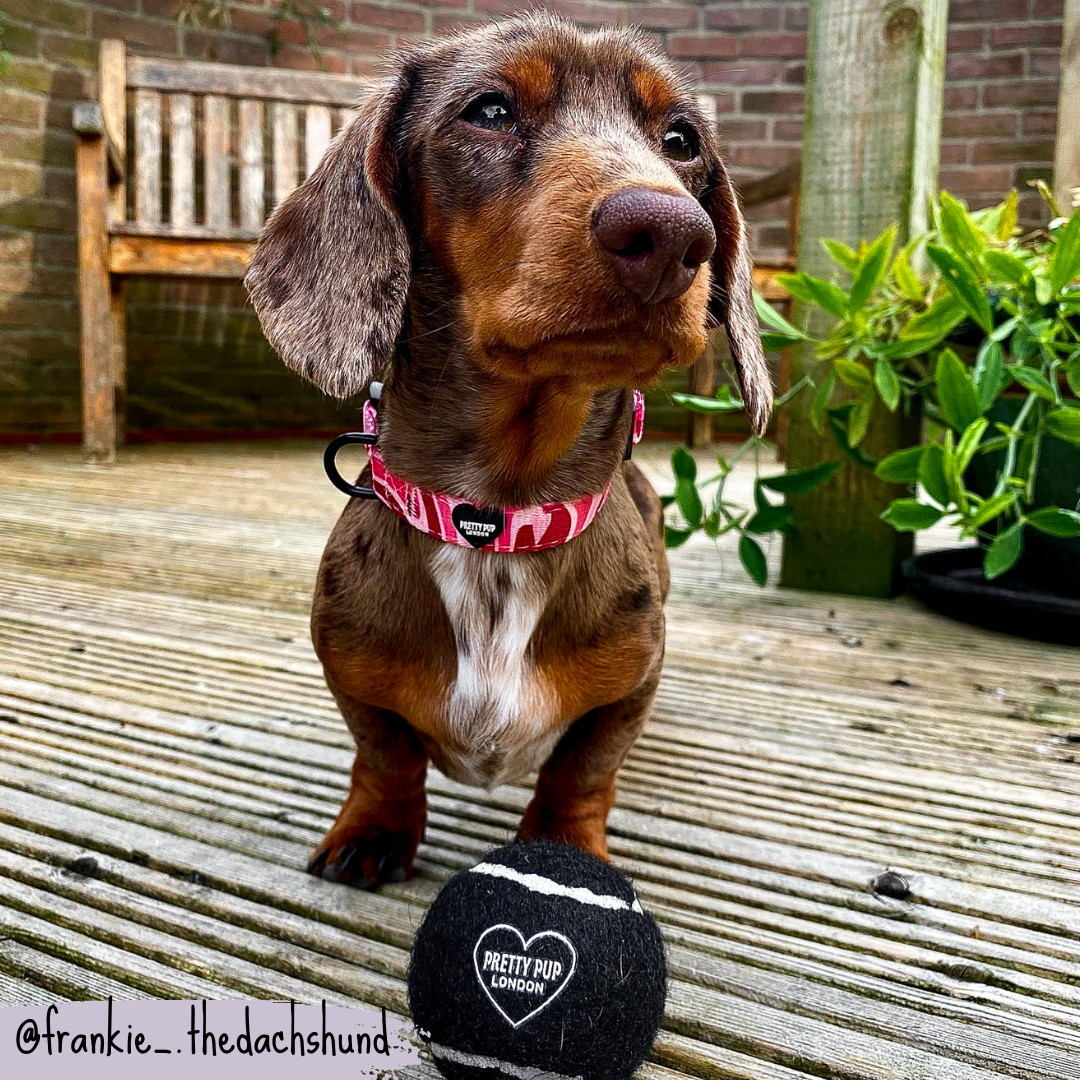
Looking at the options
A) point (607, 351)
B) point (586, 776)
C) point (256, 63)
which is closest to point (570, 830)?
point (586, 776)

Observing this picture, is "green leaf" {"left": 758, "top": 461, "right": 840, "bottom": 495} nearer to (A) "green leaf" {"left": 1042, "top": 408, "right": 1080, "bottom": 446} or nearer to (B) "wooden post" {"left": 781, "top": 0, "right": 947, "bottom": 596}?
(B) "wooden post" {"left": 781, "top": 0, "right": 947, "bottom": 596}

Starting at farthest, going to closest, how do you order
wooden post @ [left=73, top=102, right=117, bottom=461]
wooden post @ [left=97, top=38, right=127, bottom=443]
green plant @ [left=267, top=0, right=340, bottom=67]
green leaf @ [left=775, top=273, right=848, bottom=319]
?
green plant @ [left=267, top=0, right=340, bottom=67]
wooden post @ [left=97, top=38, right=127, bottom=443]
wooden post @ [left=73, top=102, right=117, bottom=461]
green leaf @ [left=775, top=273, right=848, bottom=319]

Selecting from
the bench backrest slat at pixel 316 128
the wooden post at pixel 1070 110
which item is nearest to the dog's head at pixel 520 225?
the wooden post at pixel 1070 110

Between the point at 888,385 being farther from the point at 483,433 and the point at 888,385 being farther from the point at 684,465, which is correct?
the point at 483,433

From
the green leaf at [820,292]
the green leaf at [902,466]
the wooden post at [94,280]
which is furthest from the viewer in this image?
the wooden post at [94,280]

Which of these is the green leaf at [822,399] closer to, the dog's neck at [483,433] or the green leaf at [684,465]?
the green leaf at [684,465]

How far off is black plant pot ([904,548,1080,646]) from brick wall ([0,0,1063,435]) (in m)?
3.16

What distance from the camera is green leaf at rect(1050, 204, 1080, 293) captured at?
2047mm

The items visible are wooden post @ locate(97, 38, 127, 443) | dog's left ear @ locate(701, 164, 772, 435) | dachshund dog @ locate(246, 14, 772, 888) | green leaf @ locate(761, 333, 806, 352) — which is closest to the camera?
dachshund dog @ locate(246, 14, 772, 888)

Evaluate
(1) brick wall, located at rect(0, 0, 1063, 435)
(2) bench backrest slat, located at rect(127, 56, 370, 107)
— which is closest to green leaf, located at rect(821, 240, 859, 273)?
(1) brick wall, located at rect(0, 0, 1063, 435)

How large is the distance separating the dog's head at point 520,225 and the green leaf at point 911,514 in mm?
937

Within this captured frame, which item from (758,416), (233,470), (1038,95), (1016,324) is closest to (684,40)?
(1038,95)

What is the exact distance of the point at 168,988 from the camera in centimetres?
104

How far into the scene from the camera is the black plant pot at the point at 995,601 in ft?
7.81
